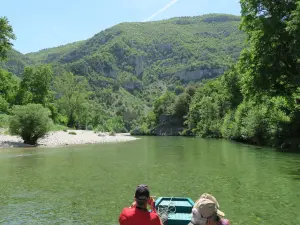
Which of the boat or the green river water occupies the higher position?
the boat

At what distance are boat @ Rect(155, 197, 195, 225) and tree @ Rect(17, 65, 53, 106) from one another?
2485 inches

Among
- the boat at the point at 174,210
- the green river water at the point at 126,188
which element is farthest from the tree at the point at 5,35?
the boat at the point at 174,210

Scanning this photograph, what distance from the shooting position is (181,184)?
16.4 metres

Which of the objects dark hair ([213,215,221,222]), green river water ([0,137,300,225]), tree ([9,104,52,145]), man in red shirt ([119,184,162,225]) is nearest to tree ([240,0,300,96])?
green river water ([0,137,300,225])

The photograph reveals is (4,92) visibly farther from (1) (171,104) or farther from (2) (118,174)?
(1) (171,104)

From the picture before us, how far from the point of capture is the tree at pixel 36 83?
224 ft

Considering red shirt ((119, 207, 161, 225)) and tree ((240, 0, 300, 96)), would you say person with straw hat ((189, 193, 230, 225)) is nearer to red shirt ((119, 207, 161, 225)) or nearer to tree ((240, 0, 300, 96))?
red shirt ((119, 207, 161, 225))

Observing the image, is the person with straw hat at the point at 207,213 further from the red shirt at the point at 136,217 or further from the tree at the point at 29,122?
the tree at the point at 29,122

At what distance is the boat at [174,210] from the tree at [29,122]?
34.1 metres

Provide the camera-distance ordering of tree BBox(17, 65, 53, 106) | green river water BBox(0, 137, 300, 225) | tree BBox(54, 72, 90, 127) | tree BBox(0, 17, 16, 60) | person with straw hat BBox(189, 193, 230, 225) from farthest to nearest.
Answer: tree BBox(54, 72, 90, 127) → tree BBox(17, 65, 53, 106) → tree BBox(0, 17, 16, 60) → green river water BBox(0, 137, 300, 225) → person with straw hat BBox(189, 193, 230, 225)

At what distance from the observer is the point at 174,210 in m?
9.24

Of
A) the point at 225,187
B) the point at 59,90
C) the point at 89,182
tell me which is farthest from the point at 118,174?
the point at 59,90

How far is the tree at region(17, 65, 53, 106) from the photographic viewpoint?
6819 cm

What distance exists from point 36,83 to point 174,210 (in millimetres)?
65188
